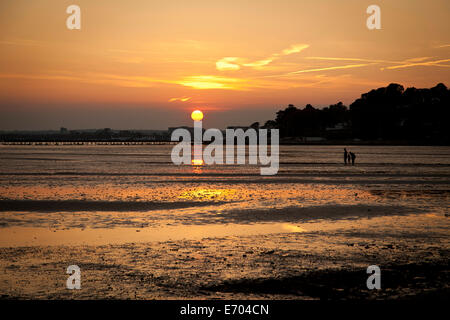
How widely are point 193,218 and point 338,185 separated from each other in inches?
639

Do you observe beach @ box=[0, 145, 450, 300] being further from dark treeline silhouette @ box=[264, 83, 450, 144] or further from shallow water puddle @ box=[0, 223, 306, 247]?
dark treeline silhouette @ box=[264, 83, 450, 144]

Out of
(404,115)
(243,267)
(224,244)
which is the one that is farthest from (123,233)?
(404,115)

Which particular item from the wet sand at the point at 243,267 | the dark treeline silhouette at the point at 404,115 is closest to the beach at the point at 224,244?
the wet sand at the point at 243,267

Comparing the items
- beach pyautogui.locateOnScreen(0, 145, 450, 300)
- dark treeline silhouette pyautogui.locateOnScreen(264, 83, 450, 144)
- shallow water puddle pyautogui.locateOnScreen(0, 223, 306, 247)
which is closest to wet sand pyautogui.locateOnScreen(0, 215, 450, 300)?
beach pyautogui.locateOnScreen(0, 145, 450, 300)

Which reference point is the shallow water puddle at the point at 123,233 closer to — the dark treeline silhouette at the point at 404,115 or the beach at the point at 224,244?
the beach at the point at 224,244

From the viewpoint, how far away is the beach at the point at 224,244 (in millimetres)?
9984

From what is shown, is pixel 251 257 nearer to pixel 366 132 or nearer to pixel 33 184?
pixel 33 184

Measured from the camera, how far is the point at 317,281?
1035cm

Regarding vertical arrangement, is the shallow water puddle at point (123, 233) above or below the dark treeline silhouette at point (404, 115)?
below

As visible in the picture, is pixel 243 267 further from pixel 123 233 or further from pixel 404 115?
pixel 404 115

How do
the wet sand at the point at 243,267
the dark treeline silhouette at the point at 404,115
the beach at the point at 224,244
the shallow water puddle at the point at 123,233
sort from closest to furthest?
the wet sand at the point at 243,267
the beach at the point at 224,244
the shallow water puddle at the point at 123,233
the dark treeline silhouette at the point at 404,115
